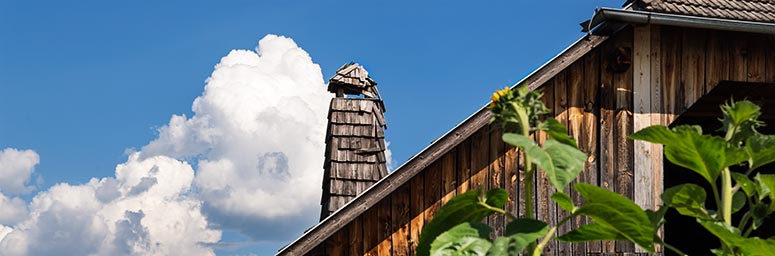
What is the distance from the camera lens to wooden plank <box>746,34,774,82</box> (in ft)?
21.8

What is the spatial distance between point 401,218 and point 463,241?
436 cm

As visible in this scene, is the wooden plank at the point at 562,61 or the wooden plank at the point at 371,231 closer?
the wooden plank at the point at 562,61

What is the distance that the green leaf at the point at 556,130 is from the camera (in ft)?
5.94

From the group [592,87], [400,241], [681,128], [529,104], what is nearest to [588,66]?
[592,87]

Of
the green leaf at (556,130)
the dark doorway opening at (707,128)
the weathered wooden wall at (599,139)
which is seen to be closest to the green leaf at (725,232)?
the green leaf at (556,130)

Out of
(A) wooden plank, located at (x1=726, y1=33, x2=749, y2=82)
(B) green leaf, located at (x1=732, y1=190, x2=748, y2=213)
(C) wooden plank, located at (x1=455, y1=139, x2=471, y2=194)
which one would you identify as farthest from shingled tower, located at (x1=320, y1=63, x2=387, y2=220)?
(B) green leaf, located at (x1=732, y1=190, x2=748, y2=213)

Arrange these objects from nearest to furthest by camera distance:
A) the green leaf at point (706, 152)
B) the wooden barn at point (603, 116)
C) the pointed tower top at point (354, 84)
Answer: the green leaf at point (706, 152) < the wooden barn at point (603, 116) < the pointed tower top at point (354, 84)

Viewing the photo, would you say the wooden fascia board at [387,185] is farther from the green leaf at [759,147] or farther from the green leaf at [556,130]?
the green leaf at [556,130]

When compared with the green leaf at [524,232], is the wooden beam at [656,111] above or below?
above

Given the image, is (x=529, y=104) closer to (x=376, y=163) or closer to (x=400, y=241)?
(x=400, y=241)

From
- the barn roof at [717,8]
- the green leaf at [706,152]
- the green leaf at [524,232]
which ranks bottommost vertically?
the green leaf at [524,232]

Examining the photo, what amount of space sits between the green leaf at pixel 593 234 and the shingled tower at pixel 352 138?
6236 mm

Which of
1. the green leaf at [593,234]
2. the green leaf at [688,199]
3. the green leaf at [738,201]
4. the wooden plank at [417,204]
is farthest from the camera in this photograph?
the wooden plank at [417,204]

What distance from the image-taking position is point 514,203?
617 cm
